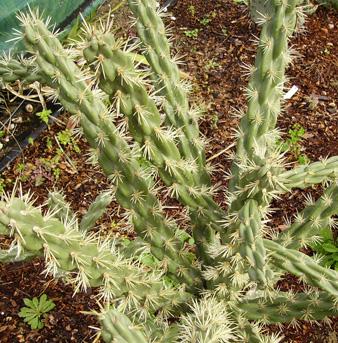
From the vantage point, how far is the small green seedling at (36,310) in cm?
260

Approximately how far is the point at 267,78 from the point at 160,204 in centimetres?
80

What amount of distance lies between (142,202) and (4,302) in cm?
147

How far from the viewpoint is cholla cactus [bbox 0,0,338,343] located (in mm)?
1432

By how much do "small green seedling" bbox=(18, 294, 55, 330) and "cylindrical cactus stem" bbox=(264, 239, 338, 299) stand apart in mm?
1612

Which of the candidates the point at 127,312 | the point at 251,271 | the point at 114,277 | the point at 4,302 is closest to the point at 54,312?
the point at 4,302

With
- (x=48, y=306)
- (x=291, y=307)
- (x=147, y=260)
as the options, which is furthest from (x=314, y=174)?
(x=48, y=306)

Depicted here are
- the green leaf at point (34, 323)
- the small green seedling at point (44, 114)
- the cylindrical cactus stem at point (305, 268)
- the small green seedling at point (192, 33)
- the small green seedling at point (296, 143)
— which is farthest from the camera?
the small green seedling at point (192, 33)

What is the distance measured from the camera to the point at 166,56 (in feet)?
6.59

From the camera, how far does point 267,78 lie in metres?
1.92

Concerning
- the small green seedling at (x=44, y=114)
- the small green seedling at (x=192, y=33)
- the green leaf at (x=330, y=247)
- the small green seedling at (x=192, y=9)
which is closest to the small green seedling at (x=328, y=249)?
the green leaf at (x=330, y=247)

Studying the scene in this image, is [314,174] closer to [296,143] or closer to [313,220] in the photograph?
[313,220]

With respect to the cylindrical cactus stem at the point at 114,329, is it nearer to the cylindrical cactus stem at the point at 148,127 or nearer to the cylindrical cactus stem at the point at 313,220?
the cylindrical cactus stem at the point at 148,127

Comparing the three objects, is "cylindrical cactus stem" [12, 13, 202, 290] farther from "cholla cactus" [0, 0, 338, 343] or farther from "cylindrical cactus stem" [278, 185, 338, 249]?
"cylindrical cactus stem" [278, 185, 338, 249]

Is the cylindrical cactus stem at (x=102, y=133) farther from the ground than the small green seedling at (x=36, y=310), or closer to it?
farther from the ground
